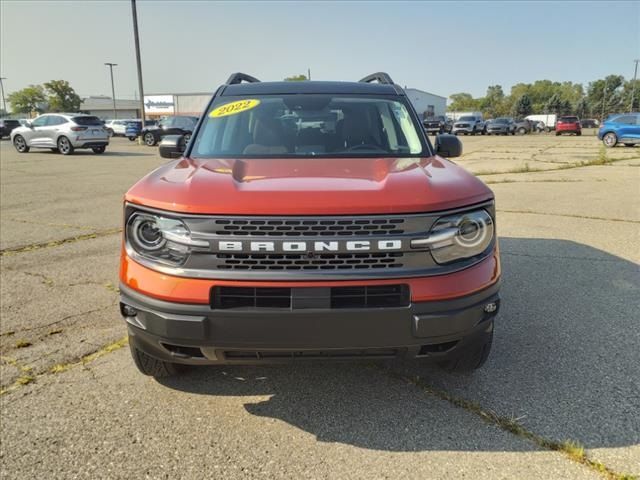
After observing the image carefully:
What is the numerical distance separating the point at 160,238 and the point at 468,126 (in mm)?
46101

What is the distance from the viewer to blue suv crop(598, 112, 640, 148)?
931 inches

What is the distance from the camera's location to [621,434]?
8.19 feet

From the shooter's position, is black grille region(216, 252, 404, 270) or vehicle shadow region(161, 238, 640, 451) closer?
black grille region(216, 252, 404, 270)

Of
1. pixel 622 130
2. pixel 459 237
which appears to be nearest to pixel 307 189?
pixel 459 237

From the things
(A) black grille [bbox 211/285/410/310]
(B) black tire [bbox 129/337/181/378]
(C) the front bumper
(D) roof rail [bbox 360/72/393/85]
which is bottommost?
(B) black tire [bbox 129/337/181/378]

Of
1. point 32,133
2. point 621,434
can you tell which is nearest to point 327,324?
point 621,434

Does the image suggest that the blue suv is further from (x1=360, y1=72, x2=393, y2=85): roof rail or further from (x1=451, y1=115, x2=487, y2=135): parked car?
(x1=360, y1=72, x2=393, y2=85): roof rail

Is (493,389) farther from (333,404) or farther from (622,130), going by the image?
(622,130)

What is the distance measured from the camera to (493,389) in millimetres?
2910

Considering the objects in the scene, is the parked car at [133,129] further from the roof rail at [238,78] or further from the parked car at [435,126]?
the roof rail at [238,78]

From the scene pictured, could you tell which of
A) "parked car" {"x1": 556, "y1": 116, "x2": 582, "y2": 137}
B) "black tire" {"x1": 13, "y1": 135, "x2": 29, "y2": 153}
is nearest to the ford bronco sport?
"black tire" {"x1": 13, "y1": 135, "x2": 29, "y2": 153}

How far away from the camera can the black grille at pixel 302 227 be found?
7.34 feet

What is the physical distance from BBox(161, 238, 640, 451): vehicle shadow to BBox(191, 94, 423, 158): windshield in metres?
1.46

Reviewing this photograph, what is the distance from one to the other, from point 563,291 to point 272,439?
322cm
